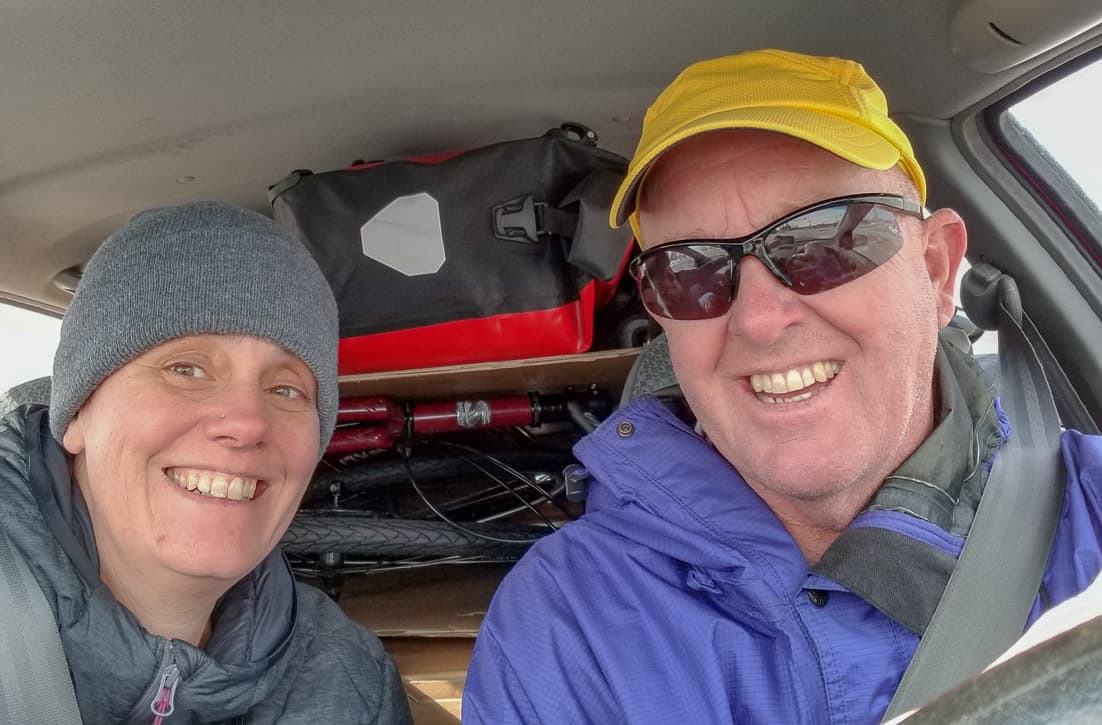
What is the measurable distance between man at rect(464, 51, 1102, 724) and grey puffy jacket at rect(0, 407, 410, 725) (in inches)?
15.6

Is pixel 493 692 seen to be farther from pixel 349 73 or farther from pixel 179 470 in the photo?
pixel 349 73

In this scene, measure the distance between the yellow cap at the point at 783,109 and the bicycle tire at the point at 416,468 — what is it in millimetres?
1024

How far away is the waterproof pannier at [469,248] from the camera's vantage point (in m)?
1.95

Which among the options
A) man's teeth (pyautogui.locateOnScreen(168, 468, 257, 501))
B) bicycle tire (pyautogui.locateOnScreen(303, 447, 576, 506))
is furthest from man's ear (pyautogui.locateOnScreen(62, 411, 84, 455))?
bicycle tire (pyautogui.locateOnScreen(303, 447, 576, 506))

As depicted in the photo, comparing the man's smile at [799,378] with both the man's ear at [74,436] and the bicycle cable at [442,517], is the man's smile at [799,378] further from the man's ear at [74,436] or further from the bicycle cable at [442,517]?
the man's ear at [74,436]

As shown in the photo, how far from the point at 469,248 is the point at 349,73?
18.9 inches

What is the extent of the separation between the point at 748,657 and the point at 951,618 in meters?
0.30

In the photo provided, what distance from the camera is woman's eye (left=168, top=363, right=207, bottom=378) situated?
1.41 metres

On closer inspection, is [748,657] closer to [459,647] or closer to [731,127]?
[731,127]

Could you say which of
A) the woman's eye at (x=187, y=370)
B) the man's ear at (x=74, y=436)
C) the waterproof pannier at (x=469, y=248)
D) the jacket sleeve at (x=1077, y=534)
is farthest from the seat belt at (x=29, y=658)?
the jacket sleeve at (x=1077, y=534)

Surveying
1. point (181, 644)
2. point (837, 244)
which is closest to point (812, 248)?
point (837, 244)

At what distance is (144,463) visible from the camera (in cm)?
135

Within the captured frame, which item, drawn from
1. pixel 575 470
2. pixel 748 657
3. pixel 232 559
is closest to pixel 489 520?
pixel 575 470

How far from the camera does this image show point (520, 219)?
76.4 inches
